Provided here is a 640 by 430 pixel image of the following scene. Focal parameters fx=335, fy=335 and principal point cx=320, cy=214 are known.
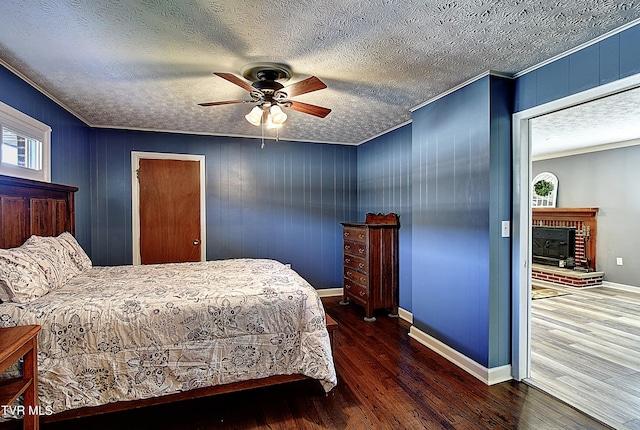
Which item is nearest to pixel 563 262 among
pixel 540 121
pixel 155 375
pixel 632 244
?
pixel 632 244

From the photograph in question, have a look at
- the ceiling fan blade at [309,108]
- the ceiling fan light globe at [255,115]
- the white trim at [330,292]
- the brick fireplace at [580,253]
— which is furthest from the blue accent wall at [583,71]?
the brick fireplace at [580,253]

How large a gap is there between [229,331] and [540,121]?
4.13 m

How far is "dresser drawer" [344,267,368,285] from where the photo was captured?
417 centimetres

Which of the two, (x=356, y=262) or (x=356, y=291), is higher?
(x=356, y=262)

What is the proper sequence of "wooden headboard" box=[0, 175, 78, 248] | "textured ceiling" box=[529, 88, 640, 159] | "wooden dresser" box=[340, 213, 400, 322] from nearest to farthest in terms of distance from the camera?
1. "wooden headboard" box=[0, 175, 78, 248]
2. "textured ceiling" box=[529, 88, 640, 159]
3. "wooden dresser" box=[340, 213, 400, 322]

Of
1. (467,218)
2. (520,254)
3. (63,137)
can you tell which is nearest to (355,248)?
(467,218)

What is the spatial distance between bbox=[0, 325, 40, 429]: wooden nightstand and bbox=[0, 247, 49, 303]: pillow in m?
0.29

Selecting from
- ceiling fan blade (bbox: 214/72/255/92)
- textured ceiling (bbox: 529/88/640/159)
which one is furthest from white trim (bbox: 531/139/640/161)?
ceiling fan blade (bbox: 214/72/255/92)

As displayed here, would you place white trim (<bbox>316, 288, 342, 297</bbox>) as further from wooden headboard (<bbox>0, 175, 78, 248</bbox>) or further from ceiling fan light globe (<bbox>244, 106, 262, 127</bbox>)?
wooden headboard (<bbox>0, 175, 78, 248</bbox>)

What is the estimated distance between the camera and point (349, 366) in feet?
9.31

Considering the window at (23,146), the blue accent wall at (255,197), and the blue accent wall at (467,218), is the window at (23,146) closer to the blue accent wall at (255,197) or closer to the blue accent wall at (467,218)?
the blue accent wall at (255,197)

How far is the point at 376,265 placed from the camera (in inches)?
162

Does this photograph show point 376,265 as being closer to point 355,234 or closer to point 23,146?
point 355,234

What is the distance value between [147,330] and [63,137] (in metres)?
2.56
